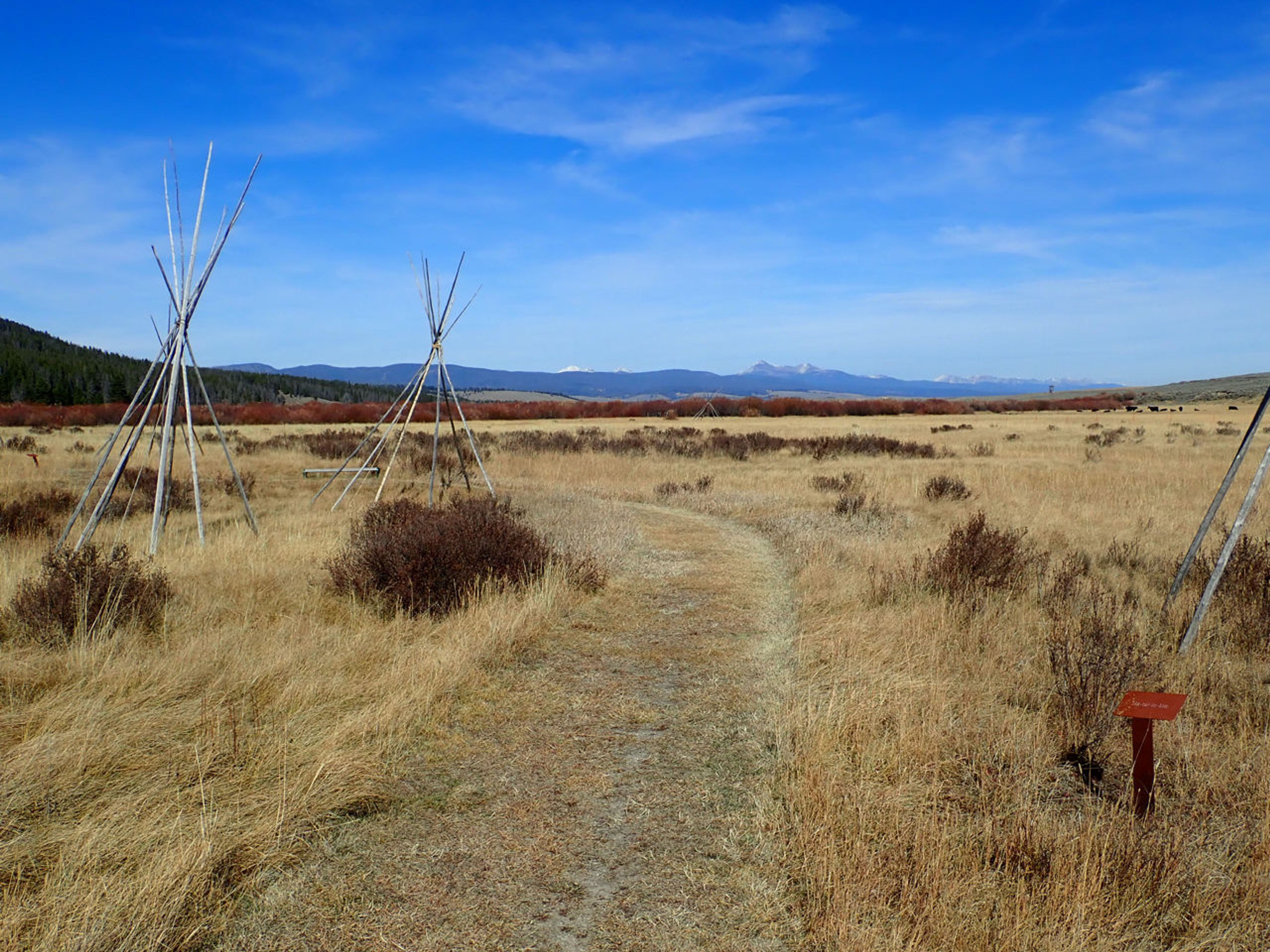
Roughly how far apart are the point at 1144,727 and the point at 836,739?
1.38 meters

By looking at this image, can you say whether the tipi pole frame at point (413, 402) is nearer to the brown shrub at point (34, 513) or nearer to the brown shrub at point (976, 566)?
the brown shrub at point (34, 513)

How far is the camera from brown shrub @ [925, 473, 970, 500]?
13.4 metres

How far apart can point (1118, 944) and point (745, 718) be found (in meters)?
2.19

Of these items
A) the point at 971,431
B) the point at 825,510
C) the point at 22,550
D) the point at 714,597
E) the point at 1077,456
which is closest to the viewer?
the point at 714,597

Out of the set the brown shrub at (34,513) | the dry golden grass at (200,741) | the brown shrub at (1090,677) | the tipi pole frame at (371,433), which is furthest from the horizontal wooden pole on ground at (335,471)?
the brown shrub at (1090,677)

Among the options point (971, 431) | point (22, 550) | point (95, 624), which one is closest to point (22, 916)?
point (95, 624)

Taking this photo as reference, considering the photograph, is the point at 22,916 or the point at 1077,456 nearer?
the point at 22,916

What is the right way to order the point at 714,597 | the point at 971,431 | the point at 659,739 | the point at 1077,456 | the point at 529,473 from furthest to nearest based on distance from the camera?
the point at 971,431
the point at 1077,456
the point at 529,473
the point at 714,597
the point at 659,739

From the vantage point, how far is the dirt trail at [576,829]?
2.77 m

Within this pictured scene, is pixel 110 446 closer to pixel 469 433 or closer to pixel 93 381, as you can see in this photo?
pixel 469 433

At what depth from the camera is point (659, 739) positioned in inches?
170

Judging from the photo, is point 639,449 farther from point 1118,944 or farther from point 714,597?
point 1118,944

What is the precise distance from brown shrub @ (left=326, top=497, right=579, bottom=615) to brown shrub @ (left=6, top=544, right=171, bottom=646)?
1449 mm

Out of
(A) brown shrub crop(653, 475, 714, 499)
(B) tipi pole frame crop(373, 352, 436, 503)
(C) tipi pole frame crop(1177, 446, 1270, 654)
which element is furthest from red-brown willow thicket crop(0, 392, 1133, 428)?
(C) tipi pole frame crop(1177, 446, 1270, 654)
